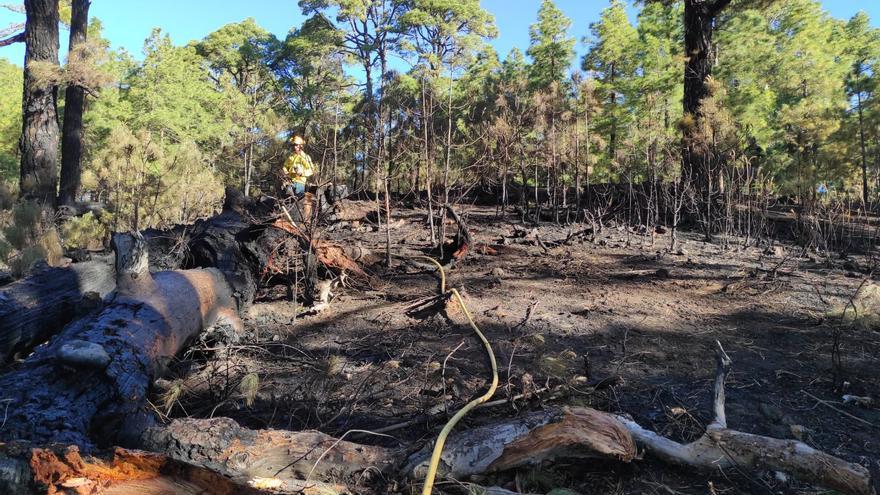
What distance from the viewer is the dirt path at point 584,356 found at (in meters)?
2.60

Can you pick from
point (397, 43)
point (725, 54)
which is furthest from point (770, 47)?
point (397, 43)

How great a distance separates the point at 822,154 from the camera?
57.7 feet

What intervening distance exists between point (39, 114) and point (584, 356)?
32.0 ft

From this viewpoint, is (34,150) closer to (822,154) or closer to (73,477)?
(73,477)

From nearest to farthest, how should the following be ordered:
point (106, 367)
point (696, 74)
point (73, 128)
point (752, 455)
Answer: point (752, 455)
point (106, 367)
point (696, 74)
point (73, 128)

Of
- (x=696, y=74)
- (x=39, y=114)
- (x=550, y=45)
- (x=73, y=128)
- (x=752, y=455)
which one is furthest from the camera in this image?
(x=550, y=45)

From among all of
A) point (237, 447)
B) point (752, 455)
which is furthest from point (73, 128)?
point (752, 455)

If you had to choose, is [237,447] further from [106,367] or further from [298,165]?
[298,165]

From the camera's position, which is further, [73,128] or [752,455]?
[73,128]

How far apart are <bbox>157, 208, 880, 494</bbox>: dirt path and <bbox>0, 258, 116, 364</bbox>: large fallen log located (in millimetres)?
967

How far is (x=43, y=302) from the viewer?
3449 mm

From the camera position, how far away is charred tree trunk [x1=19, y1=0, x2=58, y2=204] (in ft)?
26.9

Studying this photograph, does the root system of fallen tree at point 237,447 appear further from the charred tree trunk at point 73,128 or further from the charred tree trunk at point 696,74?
the charred tree trunk at point 73,128

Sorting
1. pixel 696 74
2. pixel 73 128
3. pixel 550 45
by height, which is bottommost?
pixel 73 128
